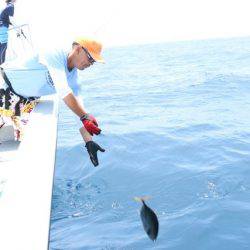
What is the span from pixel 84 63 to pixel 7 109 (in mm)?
2826

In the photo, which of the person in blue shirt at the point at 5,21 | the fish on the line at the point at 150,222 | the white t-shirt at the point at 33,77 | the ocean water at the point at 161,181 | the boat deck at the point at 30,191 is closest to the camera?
the boat deck at the point at 30,191

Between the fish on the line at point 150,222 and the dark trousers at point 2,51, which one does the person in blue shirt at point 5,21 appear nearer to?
the dark trousers at point 2,51

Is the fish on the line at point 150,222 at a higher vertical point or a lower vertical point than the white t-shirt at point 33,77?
lower

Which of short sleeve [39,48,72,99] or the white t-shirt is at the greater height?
short sleeve [39,48,72,99]

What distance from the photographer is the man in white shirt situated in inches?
172

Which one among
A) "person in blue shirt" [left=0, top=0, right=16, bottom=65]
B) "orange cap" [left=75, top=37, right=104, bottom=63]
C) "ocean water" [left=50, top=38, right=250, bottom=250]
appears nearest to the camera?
"orange cap" [left=75, top=37, right=104, bottom=63]

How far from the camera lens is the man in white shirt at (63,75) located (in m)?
Answer: 4.36

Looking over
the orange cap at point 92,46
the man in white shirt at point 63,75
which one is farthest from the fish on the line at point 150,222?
the orange cap at point 92,46

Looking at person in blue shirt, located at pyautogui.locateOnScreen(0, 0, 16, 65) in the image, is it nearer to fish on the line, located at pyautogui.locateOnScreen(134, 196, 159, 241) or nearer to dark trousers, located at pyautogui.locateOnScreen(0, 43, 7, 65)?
dark trousers, located at pyautogui.locateOnScreen(0, 43, 7, 65)

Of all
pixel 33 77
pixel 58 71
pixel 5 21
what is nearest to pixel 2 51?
pixel 5 21

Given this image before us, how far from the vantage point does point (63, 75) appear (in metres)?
4.51

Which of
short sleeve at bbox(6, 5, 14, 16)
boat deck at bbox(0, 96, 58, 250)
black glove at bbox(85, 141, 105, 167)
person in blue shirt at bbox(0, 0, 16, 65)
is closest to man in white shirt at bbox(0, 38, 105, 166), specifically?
black glove at bbox(85, 141, 105, 167)

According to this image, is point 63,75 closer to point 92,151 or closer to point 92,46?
point 92,46

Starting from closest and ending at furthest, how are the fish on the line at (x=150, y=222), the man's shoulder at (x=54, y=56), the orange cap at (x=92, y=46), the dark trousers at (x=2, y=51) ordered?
the fish on the line at (x=150, y=222) < the orange cap at (x=92, y=46) < the man's shoulder at (x=54, y=56) < the dark trousers at (x=2, y=51)
